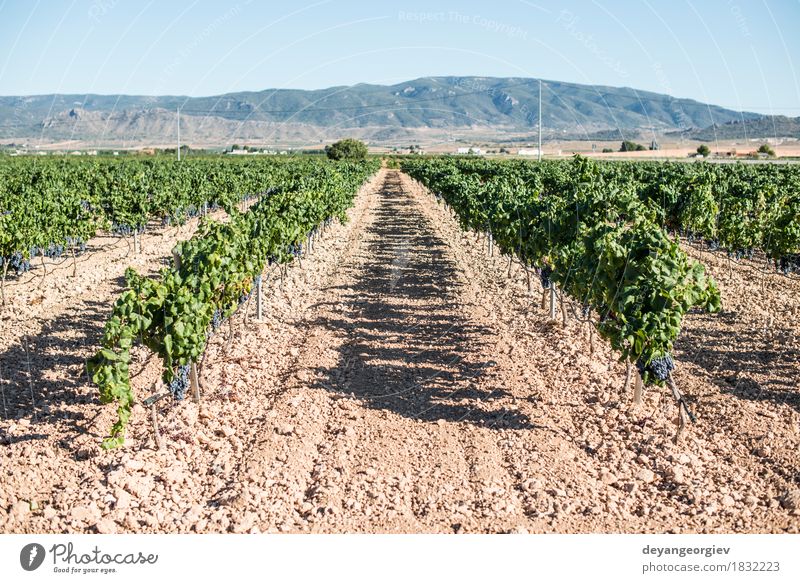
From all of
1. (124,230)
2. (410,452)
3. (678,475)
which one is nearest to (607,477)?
(678,475)

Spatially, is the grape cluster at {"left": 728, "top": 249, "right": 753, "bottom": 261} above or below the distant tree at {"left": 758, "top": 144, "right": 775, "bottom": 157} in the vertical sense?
below

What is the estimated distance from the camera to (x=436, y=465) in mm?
10305

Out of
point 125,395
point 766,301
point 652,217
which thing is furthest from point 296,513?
point 766,301

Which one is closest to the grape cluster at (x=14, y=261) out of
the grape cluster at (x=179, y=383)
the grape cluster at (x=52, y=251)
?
the grape cluster at (x=52, y=251)

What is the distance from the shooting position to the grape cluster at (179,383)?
454 inches

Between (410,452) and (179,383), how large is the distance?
146 inches

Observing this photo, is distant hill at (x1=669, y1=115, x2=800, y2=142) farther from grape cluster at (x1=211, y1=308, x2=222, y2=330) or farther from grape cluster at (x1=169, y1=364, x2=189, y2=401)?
grape cluster at (x1=169, y1=364, x2=189, y2=401)

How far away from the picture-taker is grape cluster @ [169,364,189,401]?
11523mm

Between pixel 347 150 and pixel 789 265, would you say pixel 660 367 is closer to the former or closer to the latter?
pixel 789 265

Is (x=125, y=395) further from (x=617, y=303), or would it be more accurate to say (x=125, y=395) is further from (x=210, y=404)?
(x=617, y=303)

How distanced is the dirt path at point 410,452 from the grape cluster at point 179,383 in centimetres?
47

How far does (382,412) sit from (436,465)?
214cm

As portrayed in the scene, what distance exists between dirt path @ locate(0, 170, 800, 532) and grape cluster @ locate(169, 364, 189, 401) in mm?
468

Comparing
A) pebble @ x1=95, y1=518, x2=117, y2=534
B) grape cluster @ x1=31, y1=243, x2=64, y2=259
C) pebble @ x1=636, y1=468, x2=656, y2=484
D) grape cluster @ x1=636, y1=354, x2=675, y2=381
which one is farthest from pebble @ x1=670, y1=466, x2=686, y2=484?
grape cluster @ x1=31, y1=243, x2=64, y2=259
